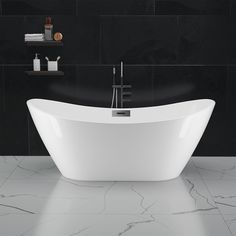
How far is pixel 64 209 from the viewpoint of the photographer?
11.0 ft

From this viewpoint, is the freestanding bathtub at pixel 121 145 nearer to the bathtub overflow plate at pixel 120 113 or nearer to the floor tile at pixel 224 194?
the floor tile at pixel 224 194

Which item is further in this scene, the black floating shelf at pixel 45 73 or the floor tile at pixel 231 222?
the black floating shelf at pixel 45 73

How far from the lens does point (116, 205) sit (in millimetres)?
3434

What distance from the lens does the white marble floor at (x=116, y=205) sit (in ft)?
9.76

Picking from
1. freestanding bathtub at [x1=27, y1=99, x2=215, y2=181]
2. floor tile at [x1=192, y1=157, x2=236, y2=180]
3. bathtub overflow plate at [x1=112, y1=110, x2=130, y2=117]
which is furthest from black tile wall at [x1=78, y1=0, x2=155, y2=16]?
floor tile at [x1=192, y1=157, x2=236, y2=180]

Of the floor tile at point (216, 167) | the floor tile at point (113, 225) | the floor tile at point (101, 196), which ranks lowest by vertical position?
the floor tile at point (216, 167)

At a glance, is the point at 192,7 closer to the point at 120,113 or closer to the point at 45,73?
the point at 120,113

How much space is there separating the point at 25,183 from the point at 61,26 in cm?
174

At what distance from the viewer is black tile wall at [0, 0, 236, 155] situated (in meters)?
4.78

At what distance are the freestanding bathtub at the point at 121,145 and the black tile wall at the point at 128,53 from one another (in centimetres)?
84

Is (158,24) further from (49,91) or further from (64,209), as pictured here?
(64,209)

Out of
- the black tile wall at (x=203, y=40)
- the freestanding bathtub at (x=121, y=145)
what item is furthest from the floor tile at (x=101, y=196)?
the black tile wall at (x=203, y=40)

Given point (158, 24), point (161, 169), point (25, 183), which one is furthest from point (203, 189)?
point (158, 24)

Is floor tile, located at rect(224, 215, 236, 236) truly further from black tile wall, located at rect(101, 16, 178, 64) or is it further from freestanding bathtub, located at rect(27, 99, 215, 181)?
black tile wall, located at rect(101, 16, 178, 64)
